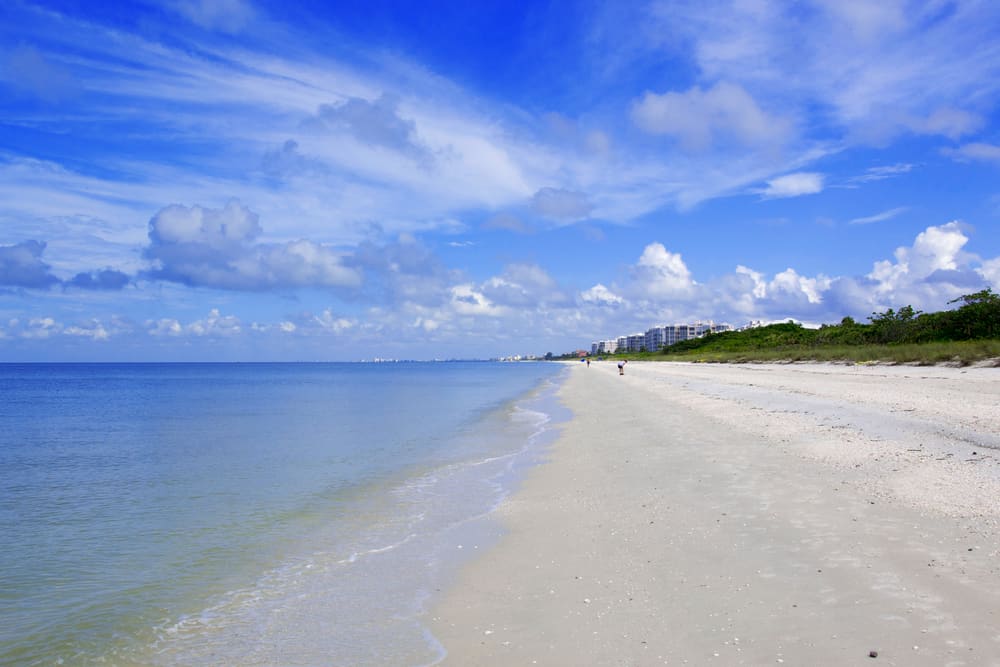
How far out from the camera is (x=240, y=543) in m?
9.22

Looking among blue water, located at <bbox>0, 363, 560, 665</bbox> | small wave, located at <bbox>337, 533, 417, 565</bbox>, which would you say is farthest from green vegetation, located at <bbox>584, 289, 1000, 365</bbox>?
small wave, located at <bbox>337, 533, 417, 565</bbox>

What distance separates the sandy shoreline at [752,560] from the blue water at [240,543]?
2.96 feet

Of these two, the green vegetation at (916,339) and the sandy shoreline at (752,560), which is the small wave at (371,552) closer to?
the sandy shoreline at (752,560)

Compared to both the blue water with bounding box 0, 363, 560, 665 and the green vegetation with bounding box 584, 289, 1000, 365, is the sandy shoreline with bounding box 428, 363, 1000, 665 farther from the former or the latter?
the green vegetation with bounding box 584, 289, 1000, 365

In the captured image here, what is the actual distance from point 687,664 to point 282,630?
379cm

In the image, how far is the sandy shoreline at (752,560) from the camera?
480 centimetres

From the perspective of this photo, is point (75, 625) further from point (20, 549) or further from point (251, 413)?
point (251, 413)

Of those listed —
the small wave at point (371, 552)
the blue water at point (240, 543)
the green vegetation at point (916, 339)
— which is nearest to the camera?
the blue water at point (240, 543)

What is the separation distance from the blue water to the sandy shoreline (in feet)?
2.96

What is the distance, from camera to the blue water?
5.87m

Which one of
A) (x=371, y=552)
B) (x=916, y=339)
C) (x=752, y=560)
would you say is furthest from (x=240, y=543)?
(x=916, y=339)

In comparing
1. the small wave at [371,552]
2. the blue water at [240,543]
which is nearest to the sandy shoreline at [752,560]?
the blue water at [240,543]

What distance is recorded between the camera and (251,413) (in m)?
34.3

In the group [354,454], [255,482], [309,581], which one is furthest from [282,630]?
[354,454]
